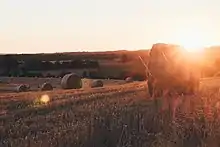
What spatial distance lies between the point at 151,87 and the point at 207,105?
34.9 ft

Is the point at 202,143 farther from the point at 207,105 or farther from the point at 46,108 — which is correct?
the point at 46,108

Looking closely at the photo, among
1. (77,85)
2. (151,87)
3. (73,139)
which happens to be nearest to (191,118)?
(73,139)

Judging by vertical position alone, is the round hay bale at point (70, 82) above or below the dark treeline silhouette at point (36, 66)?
above

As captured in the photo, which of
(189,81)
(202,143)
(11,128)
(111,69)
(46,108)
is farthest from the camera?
(111,69)

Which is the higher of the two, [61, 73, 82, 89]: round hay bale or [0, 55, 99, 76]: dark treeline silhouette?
[61, 73, 82, 89]: round hay bale

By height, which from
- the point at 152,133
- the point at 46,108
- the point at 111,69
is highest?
the point at 152,133

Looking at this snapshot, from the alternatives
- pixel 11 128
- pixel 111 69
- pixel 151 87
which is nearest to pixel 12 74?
pixel 111 69

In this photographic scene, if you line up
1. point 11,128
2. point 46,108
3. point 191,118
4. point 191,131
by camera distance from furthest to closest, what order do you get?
point 46,108, point 11,128, point 191,118, point 191,131

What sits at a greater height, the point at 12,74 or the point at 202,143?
the point at 202,143

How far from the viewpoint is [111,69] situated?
256ft

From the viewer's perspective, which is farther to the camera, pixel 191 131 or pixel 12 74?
pixel 12 74

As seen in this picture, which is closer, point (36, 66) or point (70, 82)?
point (70, 82)

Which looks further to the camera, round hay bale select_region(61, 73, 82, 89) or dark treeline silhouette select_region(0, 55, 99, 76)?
dark treeline silhouette select_region(0, 55, 99, 76)

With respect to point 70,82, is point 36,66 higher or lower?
lower
